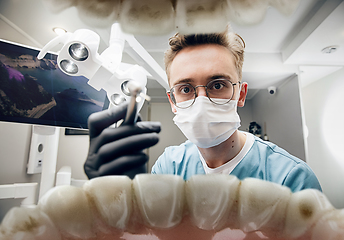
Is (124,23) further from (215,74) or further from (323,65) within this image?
(323,65)

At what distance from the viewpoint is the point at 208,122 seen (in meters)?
0.34

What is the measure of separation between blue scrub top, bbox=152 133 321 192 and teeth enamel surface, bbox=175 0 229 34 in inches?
7.1

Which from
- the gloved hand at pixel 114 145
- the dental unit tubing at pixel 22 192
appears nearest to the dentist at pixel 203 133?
the gloved hand at pixel 114 145

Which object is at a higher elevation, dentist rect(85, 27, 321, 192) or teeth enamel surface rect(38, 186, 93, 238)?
dentist rect(85, 27, 321, 192)

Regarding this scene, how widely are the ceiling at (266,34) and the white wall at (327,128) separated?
0.02 m

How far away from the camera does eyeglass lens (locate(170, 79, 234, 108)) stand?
29 centimetres

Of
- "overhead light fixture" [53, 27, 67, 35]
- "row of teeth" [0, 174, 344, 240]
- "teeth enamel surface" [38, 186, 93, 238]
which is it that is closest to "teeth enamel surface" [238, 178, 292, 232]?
"row of teeth" [0, 174, 344, 240]

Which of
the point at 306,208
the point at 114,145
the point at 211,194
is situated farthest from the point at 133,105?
the point at 306,208

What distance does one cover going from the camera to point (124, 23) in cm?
33

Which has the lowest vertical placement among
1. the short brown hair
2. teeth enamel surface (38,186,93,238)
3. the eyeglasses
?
teeth enamel surface (38,186,93,238)

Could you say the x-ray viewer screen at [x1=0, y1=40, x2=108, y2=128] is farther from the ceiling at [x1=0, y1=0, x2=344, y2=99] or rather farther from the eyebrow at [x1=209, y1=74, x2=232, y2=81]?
the eyebrow at [x1=209, y1=74, x2=232, y2=81]

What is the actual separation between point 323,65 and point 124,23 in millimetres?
343

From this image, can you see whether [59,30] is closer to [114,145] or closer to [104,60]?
[104,60]

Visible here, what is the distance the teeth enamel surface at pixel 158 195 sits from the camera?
11.1 inches
